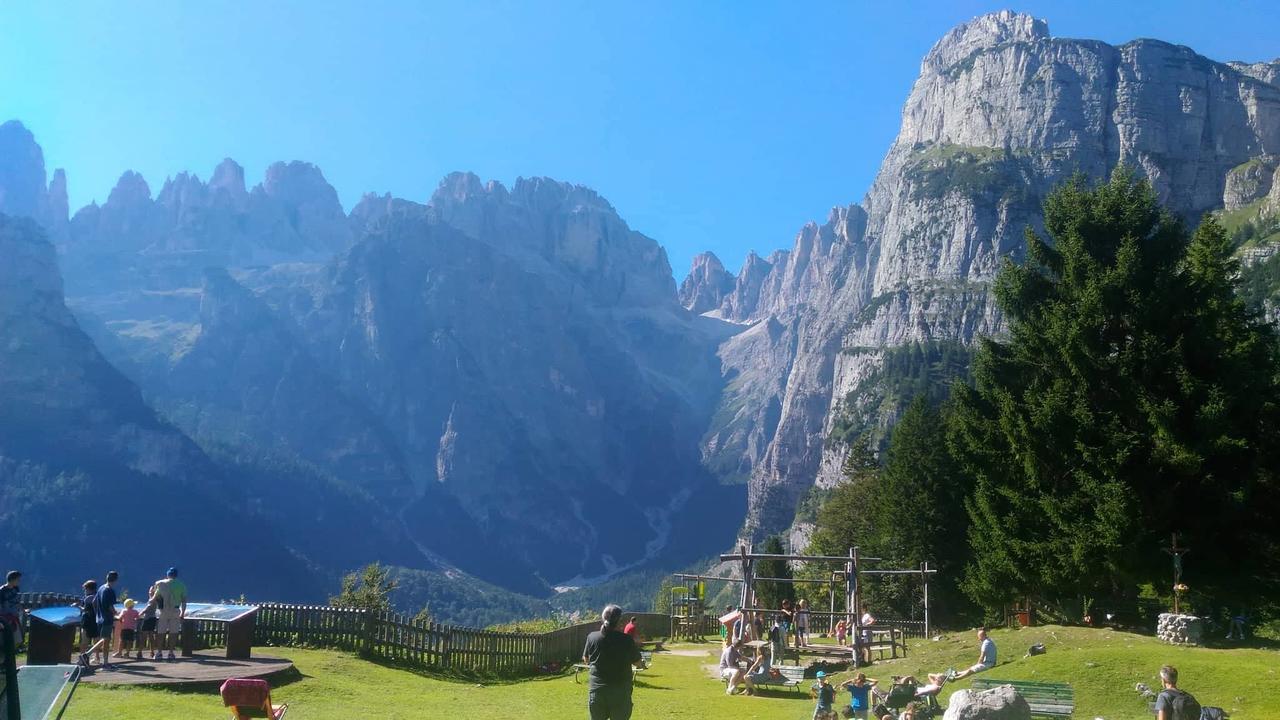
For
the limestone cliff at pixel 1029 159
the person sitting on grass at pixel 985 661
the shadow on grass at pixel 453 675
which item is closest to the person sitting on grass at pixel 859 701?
the person sitting on grass at pixel 985 661

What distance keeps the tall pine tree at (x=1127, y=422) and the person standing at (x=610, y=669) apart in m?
18.2

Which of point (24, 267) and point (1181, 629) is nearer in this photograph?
point (1181, 629)

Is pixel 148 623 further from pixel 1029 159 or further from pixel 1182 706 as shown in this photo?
pixel 1029 159

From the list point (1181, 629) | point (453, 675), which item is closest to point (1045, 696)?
point (1181, 629)

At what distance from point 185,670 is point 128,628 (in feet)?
8.88

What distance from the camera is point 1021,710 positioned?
43.4 feet

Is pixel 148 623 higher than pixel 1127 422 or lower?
lower

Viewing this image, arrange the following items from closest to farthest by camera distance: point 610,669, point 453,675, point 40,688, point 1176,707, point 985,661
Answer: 1. point 40,688
2. point 610,669
3. point 1176,707
4. point 985,661
5. point 453,675

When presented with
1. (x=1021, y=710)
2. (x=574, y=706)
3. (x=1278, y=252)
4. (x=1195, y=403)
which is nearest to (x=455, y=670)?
(x=574, y=706)

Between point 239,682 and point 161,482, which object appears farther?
point 161,482

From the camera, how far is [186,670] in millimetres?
17812

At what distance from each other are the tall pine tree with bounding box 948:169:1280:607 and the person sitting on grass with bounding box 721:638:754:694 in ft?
32.9

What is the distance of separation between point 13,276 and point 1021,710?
189 m

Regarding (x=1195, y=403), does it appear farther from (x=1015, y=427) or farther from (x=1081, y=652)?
(x=1081, y=652)
